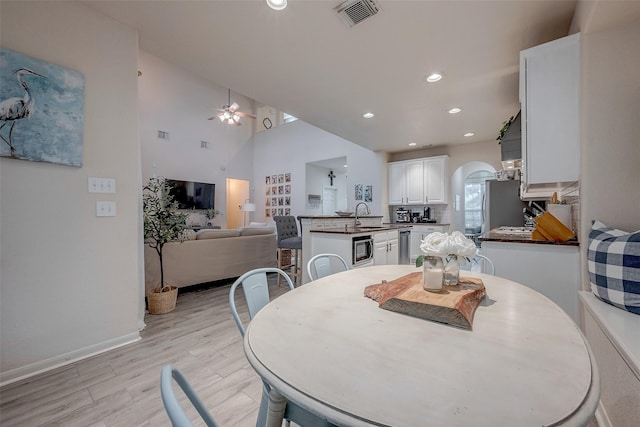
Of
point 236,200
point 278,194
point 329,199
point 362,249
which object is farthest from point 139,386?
point 236,200

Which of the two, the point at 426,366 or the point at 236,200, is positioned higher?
the point at 236,200

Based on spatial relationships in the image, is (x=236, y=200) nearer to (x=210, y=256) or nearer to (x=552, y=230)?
(x=210, y=256)

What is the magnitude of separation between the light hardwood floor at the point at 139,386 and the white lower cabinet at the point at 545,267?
6.79 ft

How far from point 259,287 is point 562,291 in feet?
6.86

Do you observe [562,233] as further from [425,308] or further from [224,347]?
[224,347]

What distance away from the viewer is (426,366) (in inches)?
25.5

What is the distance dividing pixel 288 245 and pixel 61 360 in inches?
102

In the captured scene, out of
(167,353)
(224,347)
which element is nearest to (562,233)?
(224,347)

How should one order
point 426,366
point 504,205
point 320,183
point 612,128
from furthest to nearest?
1. point 320,183
2. point 504,205
3. point 612,128
4. point 426,366

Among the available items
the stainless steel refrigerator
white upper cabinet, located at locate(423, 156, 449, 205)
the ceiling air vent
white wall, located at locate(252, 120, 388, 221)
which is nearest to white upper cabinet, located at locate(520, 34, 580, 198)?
the ceiling air vent

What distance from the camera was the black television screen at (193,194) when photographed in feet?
22.9

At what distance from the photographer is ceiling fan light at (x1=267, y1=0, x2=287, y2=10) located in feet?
5.75

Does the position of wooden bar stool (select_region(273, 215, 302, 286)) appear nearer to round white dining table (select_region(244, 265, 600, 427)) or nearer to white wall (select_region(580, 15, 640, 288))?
round white dining table (select_region(244, 265, 600, 427))

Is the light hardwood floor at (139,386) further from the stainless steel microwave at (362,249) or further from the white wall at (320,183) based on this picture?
the white wall at (320,183)
